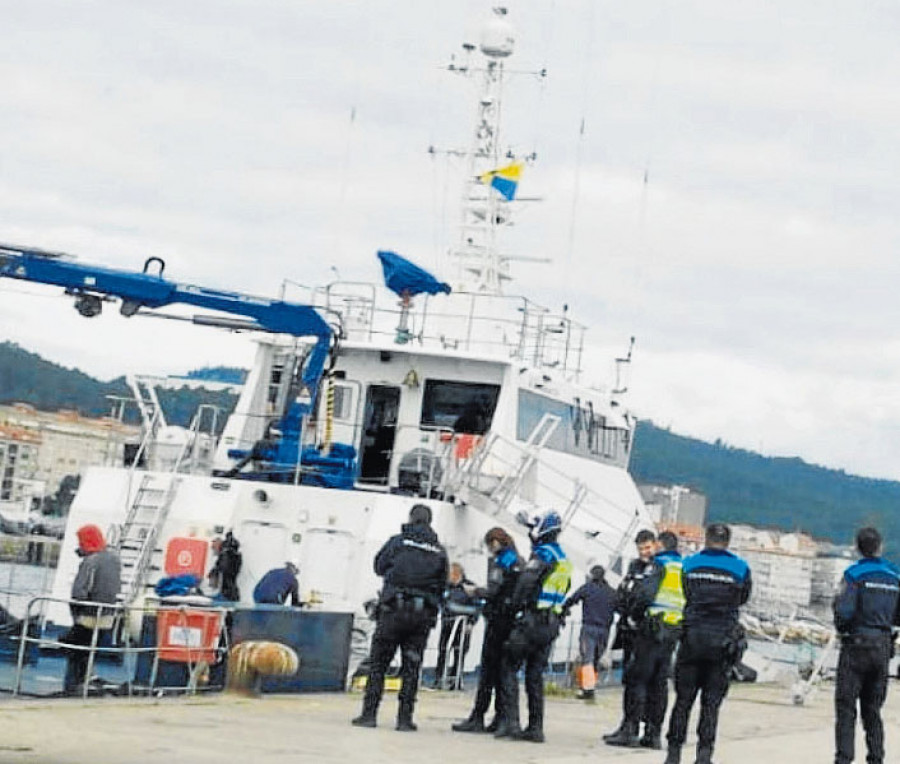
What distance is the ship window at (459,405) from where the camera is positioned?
2742 cm

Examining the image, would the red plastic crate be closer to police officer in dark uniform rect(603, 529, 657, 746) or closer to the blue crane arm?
the blue crane arm

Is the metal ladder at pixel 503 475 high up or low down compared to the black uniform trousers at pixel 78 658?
up

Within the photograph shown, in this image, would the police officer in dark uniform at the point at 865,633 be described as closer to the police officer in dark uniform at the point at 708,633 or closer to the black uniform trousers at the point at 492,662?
the police officer in dark uniform at the point at 708,633

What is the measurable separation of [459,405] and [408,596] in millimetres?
11790

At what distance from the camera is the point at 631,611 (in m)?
16.5

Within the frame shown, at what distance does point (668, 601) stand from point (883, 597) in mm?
2503

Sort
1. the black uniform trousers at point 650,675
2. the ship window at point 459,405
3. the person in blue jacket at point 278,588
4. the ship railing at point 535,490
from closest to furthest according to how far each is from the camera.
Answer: the black uniform trousers at point 650,675, the person in blue jacket at point 278,588, the ship railing at point 535,490, the ship window at point 459,405

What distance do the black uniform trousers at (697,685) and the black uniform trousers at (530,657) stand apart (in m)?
1.98

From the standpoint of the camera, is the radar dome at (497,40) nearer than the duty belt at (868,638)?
No

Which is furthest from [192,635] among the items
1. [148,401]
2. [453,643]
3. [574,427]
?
[574,427]

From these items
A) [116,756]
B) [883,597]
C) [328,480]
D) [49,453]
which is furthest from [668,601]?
[49,453]

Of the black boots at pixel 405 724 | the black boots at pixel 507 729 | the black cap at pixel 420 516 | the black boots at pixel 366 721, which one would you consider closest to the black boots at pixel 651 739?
the black boots at pixel 507 729

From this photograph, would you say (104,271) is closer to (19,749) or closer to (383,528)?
(383,528)

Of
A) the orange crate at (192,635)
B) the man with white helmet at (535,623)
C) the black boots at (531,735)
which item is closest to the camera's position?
the man with white helmet at (535,623)
